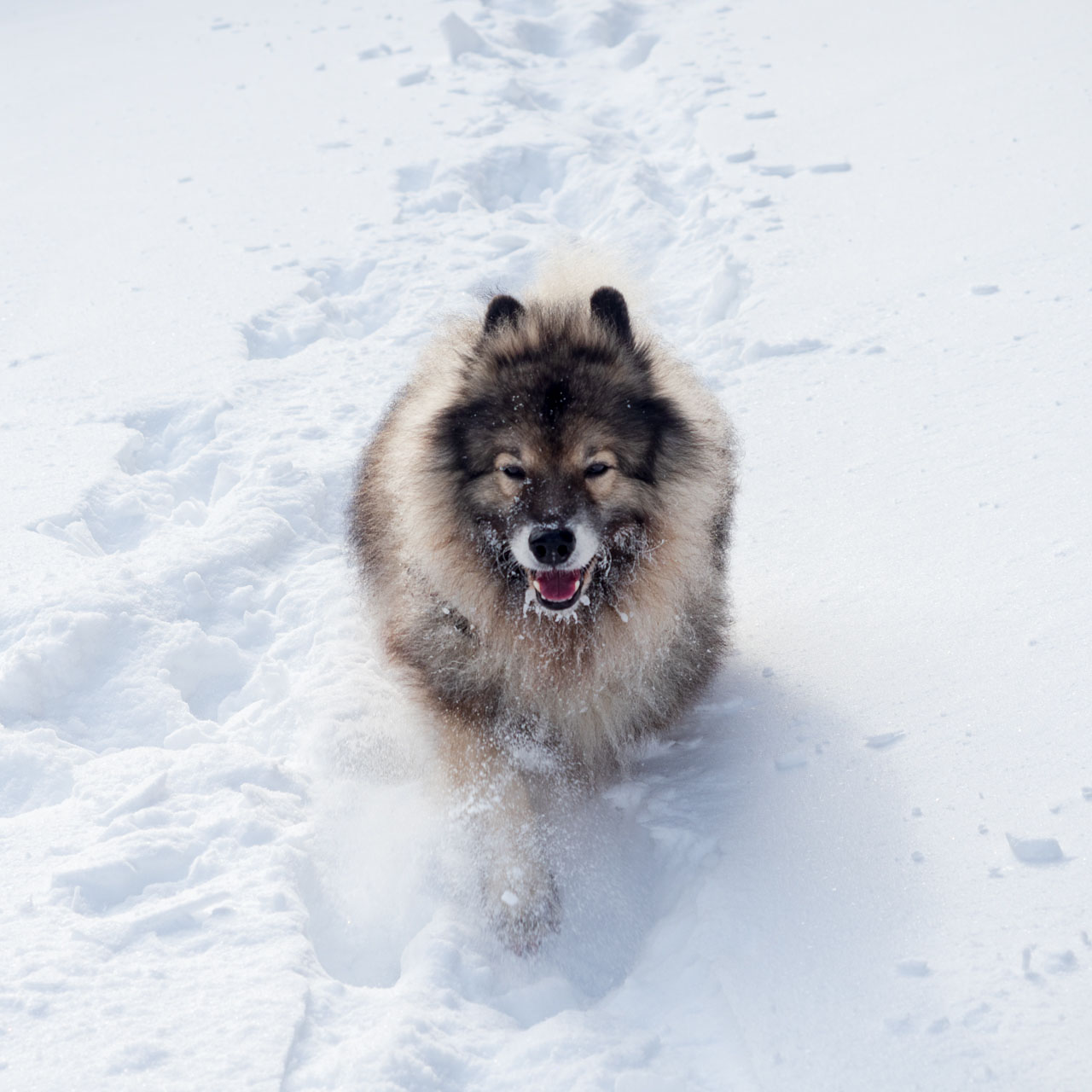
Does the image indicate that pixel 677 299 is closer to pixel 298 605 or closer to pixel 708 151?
pixel 708 151

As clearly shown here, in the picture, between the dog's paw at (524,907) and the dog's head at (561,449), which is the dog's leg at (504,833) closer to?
the dog's paw at (524,907)

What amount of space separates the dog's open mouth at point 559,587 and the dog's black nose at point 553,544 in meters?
0.14

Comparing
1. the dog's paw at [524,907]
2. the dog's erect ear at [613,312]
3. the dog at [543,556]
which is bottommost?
the dog's paw at [524,907]

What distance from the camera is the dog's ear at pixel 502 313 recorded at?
296cm

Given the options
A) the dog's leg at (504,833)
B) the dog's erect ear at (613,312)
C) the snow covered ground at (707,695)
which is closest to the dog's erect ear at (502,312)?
the dog's erect ear at (613,312)

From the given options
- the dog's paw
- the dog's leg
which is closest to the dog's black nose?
the dog's leg

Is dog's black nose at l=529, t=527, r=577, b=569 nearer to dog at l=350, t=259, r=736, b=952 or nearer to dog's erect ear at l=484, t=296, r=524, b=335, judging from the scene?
dog at l=350, t=259, r=736, b=952

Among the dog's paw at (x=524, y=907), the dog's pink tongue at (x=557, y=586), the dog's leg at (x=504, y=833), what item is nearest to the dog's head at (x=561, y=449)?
the dog's pink tongue at (x=557, y=586)

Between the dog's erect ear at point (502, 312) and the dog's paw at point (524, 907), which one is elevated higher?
the dog's erect ear at point (502, 312)

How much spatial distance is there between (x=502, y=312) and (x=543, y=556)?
0.79m

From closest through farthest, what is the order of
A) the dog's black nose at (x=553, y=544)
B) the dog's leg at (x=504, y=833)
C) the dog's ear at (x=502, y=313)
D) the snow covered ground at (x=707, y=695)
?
the snow covered ground at (x=707, y=695) → the dog's black nose at (x=553, y=544) → the dog's leg at (x=504, y=833) → the dog's ear at (x=502, y=313)

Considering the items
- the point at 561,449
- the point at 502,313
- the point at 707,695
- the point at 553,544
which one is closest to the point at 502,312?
the point at 502,313

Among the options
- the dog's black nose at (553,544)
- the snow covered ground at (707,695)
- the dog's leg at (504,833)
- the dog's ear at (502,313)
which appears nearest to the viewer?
the snow covered ground at (707,695)

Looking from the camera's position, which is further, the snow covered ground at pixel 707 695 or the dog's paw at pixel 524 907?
the dog's paw at pixel 524 907
